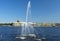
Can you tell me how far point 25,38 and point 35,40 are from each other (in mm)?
3994

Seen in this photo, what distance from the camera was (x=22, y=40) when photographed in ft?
215

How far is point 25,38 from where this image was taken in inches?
2628

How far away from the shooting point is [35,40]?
6469 cm

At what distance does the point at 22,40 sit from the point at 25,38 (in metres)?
1.69

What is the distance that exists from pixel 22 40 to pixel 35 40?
14.6 feet

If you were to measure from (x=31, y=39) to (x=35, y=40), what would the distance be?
1920 millimetres

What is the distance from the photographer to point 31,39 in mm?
66062
